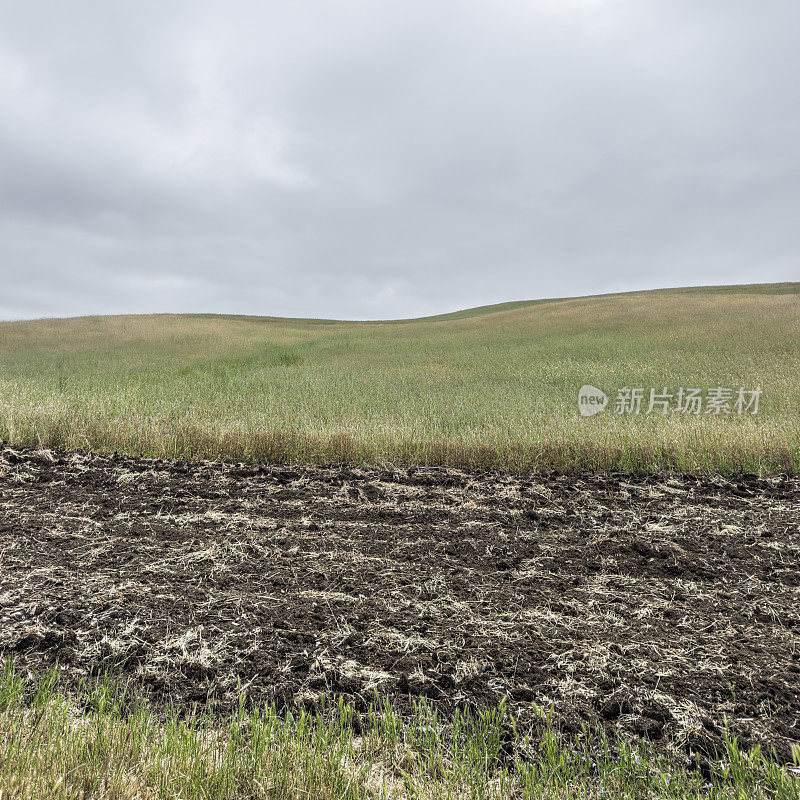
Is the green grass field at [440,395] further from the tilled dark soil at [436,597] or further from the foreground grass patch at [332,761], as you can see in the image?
the foreground grass patch at [332,761]

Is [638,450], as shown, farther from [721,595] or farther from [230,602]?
[230,602]

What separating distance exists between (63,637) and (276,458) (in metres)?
5.11

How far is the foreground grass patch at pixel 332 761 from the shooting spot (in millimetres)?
2176

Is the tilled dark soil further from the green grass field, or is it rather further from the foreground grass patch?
the green grass field

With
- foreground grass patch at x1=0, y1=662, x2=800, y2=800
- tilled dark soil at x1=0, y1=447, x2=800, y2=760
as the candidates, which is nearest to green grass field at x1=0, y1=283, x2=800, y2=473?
tilled dark soil at x1=0, y1=447, x2=800, y2=760

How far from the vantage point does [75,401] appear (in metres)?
11.5

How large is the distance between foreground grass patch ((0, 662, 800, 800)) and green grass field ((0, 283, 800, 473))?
18.1 ft

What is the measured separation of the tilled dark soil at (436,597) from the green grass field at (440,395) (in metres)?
1.45

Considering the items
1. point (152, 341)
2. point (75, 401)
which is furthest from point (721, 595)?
point (152, 341)

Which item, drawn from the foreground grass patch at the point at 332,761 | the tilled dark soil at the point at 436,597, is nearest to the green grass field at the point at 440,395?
the tilled dark soil at the point at 436,597

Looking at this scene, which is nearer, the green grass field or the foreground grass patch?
the foreground grass patch

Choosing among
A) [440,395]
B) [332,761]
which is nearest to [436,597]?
[332,761]

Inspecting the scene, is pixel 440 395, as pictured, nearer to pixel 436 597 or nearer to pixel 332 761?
pixel 436 597

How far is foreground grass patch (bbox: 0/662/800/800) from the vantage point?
2.18 m
